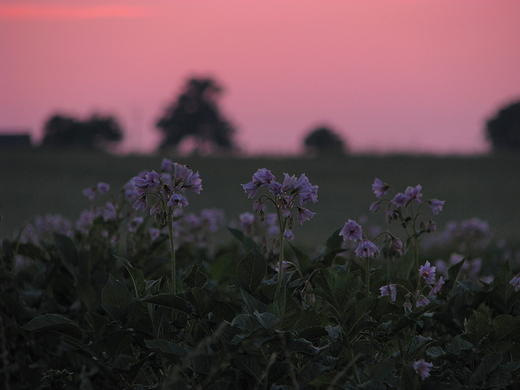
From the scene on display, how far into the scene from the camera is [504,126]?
2731 inches

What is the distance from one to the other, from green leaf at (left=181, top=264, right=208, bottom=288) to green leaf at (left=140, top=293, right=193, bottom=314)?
131mm

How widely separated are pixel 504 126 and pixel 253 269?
7220cm

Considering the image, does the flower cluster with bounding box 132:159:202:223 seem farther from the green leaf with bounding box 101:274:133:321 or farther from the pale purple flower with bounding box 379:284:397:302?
the pale purple flower with bounding box 379:284:397:302

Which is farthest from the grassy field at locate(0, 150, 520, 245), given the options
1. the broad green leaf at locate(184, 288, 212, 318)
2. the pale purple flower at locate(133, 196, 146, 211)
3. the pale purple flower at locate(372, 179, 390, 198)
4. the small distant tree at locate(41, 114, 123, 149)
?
the small distant tree at locate(41, 114, 123, 149)

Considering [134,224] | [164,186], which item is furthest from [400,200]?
[134,224]

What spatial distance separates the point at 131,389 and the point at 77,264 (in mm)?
1195

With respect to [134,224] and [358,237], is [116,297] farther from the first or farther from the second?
[134,224]

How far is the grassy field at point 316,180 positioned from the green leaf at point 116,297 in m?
14.3

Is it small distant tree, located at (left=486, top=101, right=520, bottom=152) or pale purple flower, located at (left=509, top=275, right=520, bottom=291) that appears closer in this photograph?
pale purple flower, located at (left=509, top=275, right=520, bottom=291)

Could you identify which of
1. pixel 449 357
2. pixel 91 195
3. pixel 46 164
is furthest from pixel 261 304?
pixel 46 164

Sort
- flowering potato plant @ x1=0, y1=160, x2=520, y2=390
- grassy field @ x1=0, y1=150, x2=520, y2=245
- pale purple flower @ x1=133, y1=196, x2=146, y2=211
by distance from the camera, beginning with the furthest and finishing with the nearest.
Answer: grassy field @ x1=0, y1=150, x2=520, y2=245 → pale purple flower @ x1=133, y1=196, x2=146, y2=211 → flowering potato plant @ x1=0, y1=160, x2=520, y2=390

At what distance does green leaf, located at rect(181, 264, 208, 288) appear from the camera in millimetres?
2231

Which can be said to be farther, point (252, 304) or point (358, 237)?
point (358, 237)

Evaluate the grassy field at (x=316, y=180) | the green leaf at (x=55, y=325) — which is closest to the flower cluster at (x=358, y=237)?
the green leaf at (x=55, y=325)
